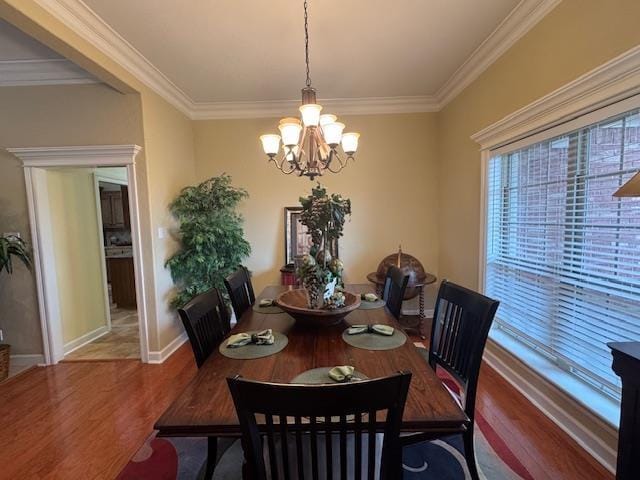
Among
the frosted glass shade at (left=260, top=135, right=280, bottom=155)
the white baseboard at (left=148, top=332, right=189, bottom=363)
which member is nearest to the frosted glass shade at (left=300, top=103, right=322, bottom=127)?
the frosted glass shade at (left=260, top=135, right=280, bottom=155)

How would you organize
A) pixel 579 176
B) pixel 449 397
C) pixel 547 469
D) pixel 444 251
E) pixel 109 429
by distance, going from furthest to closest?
pixel 444 251 → pixel 109 429 → pixel 579 176 → pixel 547 469 → pixel 449 397

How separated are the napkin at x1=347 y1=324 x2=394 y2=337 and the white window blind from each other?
50.6 inches

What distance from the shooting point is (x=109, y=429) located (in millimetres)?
2133

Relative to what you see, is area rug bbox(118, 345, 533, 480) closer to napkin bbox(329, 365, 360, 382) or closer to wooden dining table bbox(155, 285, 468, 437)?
wooden dining table bbox(155, 285, 468, 437)

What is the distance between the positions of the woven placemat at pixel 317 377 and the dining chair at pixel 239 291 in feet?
3.19

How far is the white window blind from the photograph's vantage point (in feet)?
5.57

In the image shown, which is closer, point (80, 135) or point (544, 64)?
point (544, 64)

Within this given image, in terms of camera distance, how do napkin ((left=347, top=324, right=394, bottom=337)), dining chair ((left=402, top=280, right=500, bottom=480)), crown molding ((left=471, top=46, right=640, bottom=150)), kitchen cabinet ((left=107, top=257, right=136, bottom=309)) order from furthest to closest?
kitchen cabinet ((left=107, top=257, right=136, bottom=309)) < napkin ((left=347, top=324, right=394, bottom=337)) < crown molding ((left=471, top=46, right=640, bottom=150)) < dining chair ((left=402, top=280, right=500, bottom=480))

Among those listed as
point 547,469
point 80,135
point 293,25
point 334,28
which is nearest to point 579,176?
point 547,469

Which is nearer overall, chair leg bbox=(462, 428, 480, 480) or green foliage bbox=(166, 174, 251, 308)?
chair leg bbox=(462, 428, 480, 480)

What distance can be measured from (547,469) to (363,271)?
2.67 metres

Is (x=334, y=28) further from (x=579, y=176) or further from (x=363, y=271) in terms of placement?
(x=363, y=271)

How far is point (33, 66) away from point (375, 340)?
144 inches

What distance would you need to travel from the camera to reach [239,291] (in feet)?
7.63
